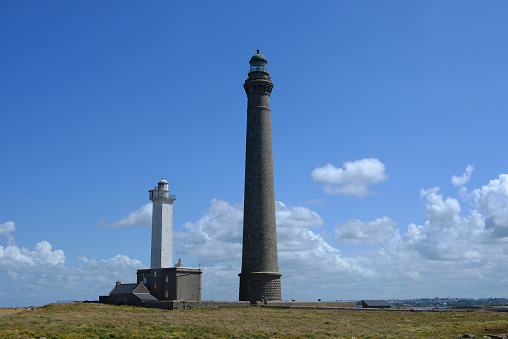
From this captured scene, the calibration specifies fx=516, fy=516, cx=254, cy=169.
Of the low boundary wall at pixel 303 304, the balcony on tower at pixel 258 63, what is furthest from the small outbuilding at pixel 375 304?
the balcony on tower at pixel 258 63

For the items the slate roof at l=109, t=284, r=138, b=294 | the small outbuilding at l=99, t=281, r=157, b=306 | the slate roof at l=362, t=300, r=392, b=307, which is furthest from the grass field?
the slate roof at l=362, t=300, r=392, b=307

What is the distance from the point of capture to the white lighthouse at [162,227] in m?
63.0

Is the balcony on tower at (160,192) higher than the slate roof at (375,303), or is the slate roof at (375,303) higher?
the balcony on tower at (160,192)

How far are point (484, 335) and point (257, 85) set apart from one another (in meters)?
40.6

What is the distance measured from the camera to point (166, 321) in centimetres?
4012

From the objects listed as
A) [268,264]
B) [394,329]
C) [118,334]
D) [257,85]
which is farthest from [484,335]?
[257,85]

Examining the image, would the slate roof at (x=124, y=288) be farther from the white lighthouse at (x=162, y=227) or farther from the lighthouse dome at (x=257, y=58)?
the lighthouse dome at (x=257, y=58)

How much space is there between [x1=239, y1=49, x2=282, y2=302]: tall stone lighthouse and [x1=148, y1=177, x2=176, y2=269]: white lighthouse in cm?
939

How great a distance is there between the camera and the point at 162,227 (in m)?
63.9

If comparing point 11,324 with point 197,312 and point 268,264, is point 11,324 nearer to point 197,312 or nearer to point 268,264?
point 197,312

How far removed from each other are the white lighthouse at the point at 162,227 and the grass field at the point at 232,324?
12.0m

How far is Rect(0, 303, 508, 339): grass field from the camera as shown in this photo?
34.3 m

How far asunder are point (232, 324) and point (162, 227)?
26.4 metres

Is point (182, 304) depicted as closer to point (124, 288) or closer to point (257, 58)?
point (124, 288)
